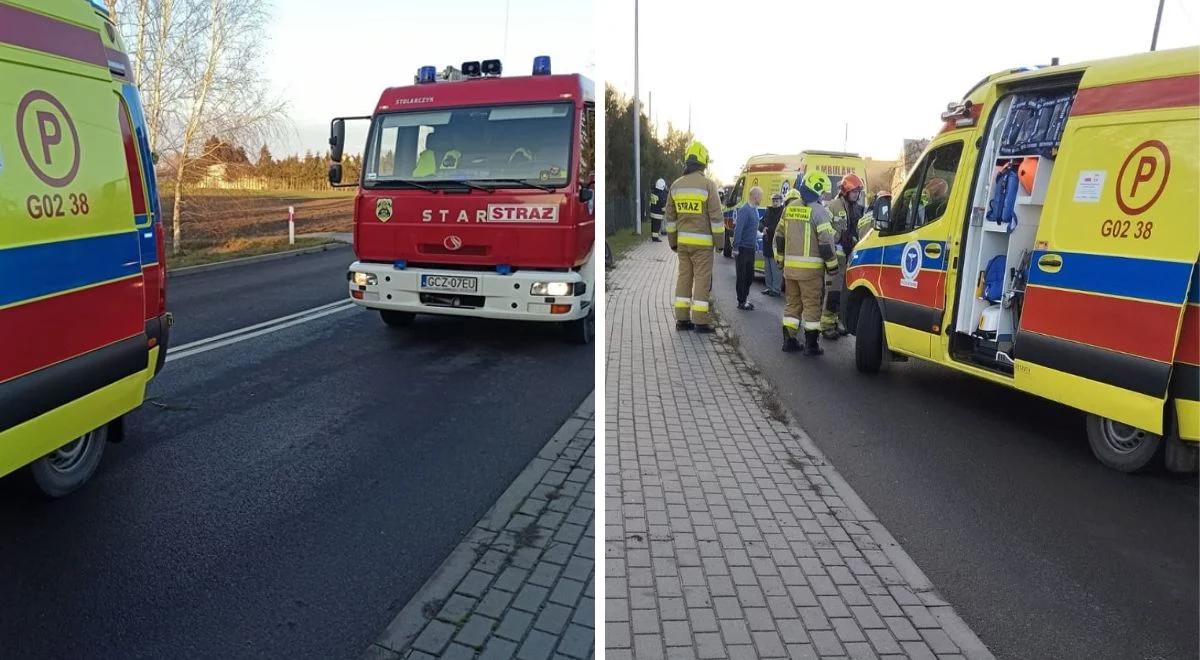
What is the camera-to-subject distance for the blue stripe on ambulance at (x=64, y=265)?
3309mm

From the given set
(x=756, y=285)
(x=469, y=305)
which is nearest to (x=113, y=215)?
(x=469, y=305)

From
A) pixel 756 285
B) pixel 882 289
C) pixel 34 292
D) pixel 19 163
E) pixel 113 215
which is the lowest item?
pixel 756 285

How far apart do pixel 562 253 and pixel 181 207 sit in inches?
560

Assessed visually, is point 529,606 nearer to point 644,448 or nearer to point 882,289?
point 644,448

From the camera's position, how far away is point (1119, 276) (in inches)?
179

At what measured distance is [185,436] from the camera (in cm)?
533

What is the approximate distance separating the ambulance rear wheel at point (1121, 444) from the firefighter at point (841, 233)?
4.33 metres

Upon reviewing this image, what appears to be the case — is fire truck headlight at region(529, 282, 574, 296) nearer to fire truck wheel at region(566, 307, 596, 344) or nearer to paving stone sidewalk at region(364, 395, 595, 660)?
fire truck wheel at region(566, 307, 596, 344)

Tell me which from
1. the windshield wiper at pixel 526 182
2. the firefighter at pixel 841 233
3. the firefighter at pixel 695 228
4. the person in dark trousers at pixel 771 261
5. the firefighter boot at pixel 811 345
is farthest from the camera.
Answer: the person in dark trousers at pixel 771 261

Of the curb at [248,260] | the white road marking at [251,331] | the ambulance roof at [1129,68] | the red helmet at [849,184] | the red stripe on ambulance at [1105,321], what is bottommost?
the curb at [248,260]

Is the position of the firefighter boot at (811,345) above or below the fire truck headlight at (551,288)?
below

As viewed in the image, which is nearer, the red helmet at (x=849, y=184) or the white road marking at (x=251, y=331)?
the white road marking at (x=251, y=331)

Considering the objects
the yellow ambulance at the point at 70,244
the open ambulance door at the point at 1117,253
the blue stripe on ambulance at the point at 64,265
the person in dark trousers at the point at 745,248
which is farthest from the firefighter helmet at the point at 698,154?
the blue stripe on ambulance at the point at 64,265

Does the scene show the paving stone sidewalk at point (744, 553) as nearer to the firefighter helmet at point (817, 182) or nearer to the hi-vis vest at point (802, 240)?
the hi-vis vest at point (802, 240)
